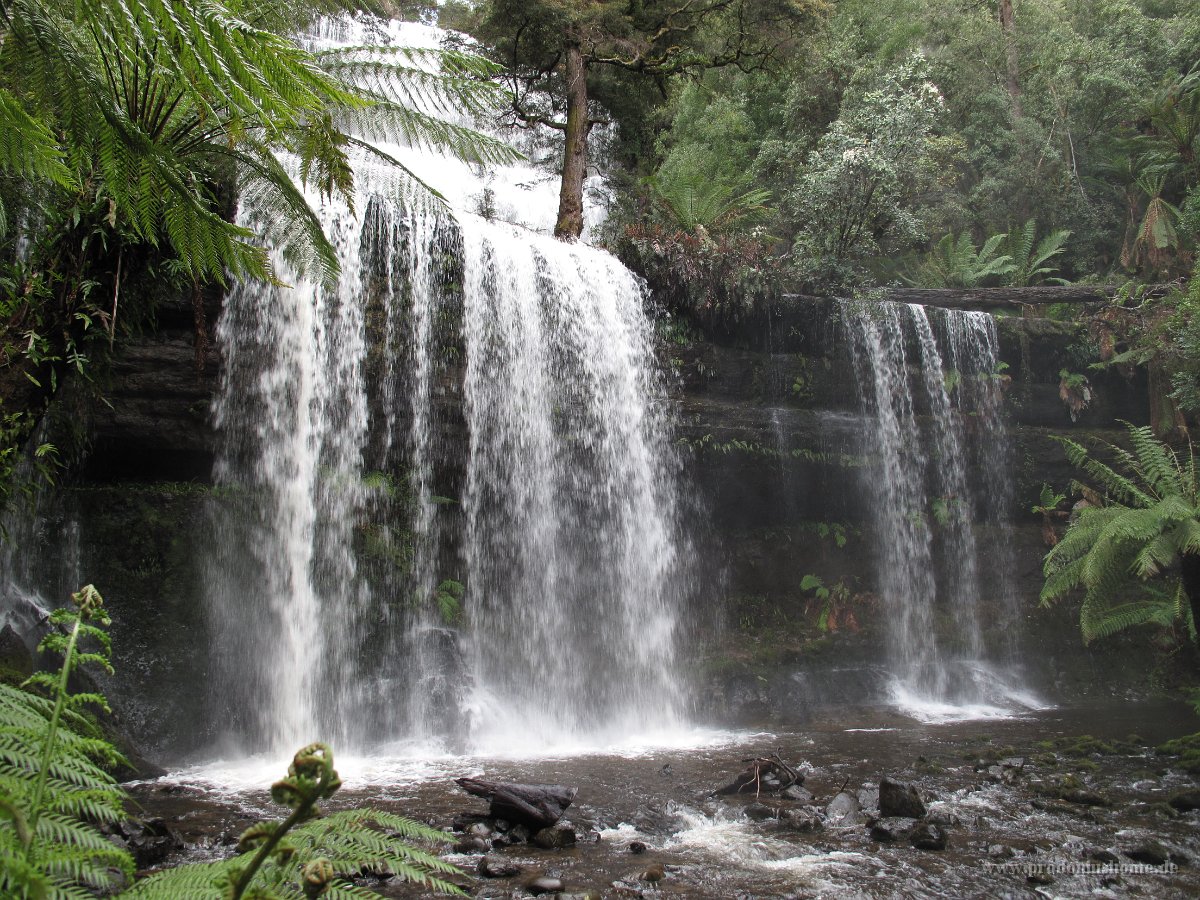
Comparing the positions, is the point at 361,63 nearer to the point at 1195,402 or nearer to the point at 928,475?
the point at 928,475

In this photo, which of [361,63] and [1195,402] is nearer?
[361,63]

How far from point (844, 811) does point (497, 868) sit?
2575 millimetres

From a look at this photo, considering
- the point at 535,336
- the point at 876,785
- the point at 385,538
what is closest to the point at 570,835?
the point at 876,785

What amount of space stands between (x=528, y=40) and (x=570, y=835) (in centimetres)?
1464

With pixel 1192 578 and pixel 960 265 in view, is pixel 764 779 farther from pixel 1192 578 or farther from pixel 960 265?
pixel 960 265

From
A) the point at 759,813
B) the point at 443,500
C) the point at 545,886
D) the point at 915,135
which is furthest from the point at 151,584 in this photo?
the point at 915,135

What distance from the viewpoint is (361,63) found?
682 centimetres

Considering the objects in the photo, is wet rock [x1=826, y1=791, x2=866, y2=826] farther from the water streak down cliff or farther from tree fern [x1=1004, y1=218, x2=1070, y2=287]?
tree fern [x1=1004, y1=218, x2=1070, y2=287]

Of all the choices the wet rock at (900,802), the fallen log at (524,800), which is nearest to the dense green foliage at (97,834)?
the fallen log at (524,800)

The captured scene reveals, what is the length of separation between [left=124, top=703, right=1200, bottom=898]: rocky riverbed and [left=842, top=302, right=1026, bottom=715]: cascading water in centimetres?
404

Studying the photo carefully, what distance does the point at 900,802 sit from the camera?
5.30m

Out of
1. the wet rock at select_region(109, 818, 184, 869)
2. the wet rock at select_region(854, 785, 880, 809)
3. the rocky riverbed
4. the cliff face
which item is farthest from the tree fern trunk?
the wet rock at select_region(109, 818, 184, 869)

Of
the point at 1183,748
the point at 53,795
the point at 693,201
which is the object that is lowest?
the point at 1183,748

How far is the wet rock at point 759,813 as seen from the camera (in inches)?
212
